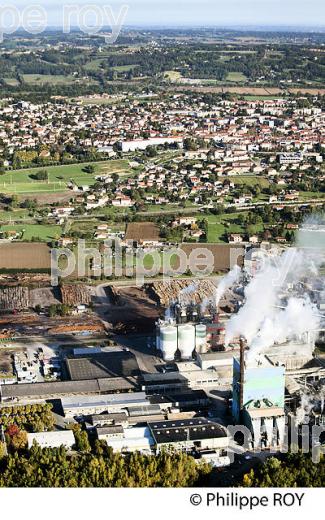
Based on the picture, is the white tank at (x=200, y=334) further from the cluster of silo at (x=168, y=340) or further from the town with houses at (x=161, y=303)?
the cluster of silo at (x=168, y=340)

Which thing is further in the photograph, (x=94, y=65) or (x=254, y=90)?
(x=94, y=65)

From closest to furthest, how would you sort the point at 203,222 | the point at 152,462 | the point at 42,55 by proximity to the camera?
1. the point at 152,462
2. the point at 203,222
3. the point at 42,55

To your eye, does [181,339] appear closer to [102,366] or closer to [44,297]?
[102,366]

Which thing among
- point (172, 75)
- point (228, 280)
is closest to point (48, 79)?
point (172, 75)

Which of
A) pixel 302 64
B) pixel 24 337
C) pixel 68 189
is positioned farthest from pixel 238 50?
pixel 24 337

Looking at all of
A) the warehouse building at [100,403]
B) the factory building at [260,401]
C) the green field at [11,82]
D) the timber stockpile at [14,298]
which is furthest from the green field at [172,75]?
the factory building at [260,401]

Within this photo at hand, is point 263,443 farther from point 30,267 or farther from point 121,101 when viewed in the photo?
point 121,101

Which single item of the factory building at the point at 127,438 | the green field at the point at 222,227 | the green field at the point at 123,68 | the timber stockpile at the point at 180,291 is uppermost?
the green field at the point at 123,68
